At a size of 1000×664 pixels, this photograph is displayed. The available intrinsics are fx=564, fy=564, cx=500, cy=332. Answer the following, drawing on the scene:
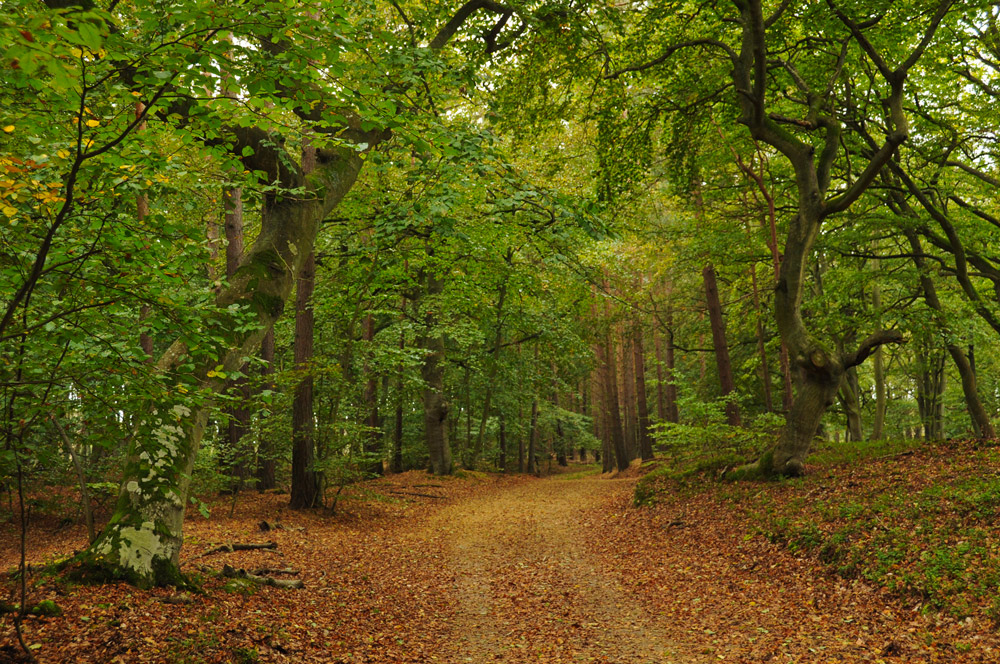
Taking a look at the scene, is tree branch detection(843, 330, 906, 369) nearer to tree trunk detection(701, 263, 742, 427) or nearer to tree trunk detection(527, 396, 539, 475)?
tree trunk detection(701, 263, 742, 427)

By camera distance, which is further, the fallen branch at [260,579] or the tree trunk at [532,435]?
the tree trunk at [532,435]

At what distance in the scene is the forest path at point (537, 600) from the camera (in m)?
5.94

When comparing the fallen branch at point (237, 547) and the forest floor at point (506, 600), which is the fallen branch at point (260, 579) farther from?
the fallen branch at point (237, 547)

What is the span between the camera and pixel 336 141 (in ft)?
16.6

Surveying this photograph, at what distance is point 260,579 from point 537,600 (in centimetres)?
353

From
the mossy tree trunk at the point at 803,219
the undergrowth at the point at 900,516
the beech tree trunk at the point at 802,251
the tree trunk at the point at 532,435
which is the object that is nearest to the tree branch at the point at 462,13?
the mossy tree trunk at the point at 803,219

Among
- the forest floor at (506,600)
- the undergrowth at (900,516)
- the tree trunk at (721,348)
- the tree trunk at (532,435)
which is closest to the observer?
the forest floor at (506,600)

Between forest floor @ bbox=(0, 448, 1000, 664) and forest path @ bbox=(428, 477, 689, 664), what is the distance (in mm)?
33

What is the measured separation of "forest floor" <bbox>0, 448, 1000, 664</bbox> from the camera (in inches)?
195

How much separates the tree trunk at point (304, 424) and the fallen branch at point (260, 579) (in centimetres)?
440

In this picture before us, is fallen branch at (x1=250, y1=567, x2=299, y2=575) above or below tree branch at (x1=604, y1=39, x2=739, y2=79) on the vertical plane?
below

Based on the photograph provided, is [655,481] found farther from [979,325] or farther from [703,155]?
[979,325]

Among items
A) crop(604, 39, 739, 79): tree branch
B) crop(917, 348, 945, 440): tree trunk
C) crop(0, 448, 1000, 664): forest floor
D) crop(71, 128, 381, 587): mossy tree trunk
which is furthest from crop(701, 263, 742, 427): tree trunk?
crop(71, 128, 381, 587): mossy tree trunk

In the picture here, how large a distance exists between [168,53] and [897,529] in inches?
354
